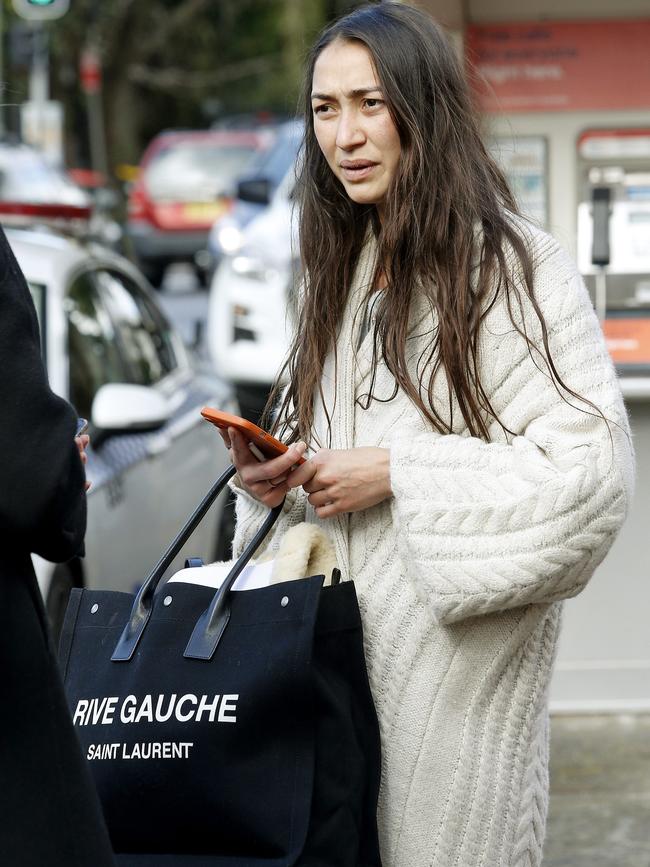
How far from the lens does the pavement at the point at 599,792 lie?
4043 mm

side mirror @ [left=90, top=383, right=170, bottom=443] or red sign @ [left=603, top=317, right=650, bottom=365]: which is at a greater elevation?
red sign @ [left=603, top=317, right=650, bottom=365]

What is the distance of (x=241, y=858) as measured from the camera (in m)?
2.12

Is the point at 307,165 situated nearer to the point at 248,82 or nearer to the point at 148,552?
the point at 148,552

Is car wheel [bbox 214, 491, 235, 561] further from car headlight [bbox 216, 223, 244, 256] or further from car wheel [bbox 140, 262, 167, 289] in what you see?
car wheel [bbox 140, 262, 167, 289]

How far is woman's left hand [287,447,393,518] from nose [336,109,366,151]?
0.47 meters

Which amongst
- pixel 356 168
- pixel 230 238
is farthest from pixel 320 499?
pixel 230 238

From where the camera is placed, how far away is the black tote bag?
211 centimetres

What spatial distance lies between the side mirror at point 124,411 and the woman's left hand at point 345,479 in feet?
8.37

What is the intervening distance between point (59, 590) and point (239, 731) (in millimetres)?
2391

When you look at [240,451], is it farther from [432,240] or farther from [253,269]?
[253,269]

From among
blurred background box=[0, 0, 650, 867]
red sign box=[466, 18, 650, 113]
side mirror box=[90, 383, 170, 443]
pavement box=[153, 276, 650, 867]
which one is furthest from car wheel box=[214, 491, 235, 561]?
red sign box=[466, 18, 650, 113]

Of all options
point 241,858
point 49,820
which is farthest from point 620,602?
point 49,820

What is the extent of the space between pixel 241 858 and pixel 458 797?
1.15 ft

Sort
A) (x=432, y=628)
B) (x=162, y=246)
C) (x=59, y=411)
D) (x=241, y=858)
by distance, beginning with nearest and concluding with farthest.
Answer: (x=59, y=411) → (x=241, y=858) → (x=432, y=628) → (x=162, y=246)
